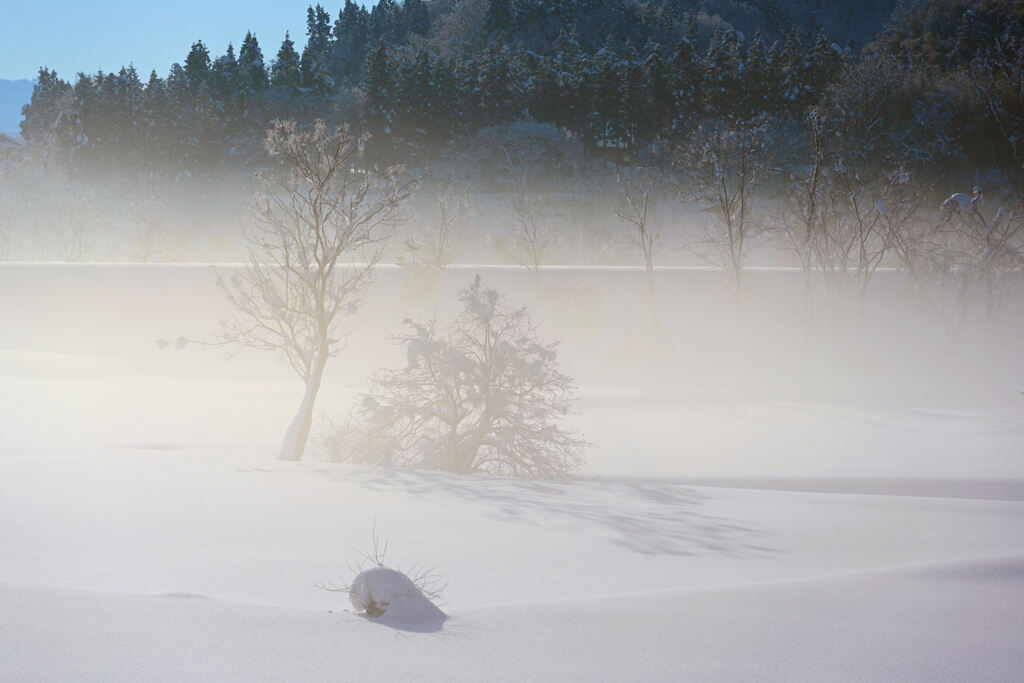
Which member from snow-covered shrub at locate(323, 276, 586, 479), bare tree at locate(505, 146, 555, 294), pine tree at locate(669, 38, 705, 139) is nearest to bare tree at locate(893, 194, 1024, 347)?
bare tree at locate(505, 146, 555, 294)

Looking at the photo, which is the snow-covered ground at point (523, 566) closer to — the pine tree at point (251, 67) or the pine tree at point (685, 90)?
the pine tree at point (685, 90)

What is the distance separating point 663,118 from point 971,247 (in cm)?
3862

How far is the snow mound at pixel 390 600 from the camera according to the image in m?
4.69

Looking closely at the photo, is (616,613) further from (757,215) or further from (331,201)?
(757,215)

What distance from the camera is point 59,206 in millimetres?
63000

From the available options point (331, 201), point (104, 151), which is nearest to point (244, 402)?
point (331, 201)

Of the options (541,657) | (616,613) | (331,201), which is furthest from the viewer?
(331,201)

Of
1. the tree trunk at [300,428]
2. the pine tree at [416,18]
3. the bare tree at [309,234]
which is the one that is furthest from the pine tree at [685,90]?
the tree trunk at [300,428]

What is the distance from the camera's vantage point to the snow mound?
469 cm

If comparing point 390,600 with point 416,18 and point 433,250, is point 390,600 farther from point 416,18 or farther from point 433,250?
point 416,18

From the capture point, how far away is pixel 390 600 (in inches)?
185

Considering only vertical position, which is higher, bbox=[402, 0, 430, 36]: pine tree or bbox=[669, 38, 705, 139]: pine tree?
bbox=[402, 0, 430, 36]: pine tree

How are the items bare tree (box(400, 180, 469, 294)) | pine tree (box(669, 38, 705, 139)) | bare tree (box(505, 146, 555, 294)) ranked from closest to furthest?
1. bare tree (box(400, 180, 469, 294))
2. bare tree (box(505, 146, 555, 294))
3. pine tree (box(669, 38, 705, 139))

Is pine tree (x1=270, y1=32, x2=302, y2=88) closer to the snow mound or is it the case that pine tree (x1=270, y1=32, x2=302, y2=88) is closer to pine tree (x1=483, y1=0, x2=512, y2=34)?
pine tree (x1=483, y1=0, x2=512, y2=34)
